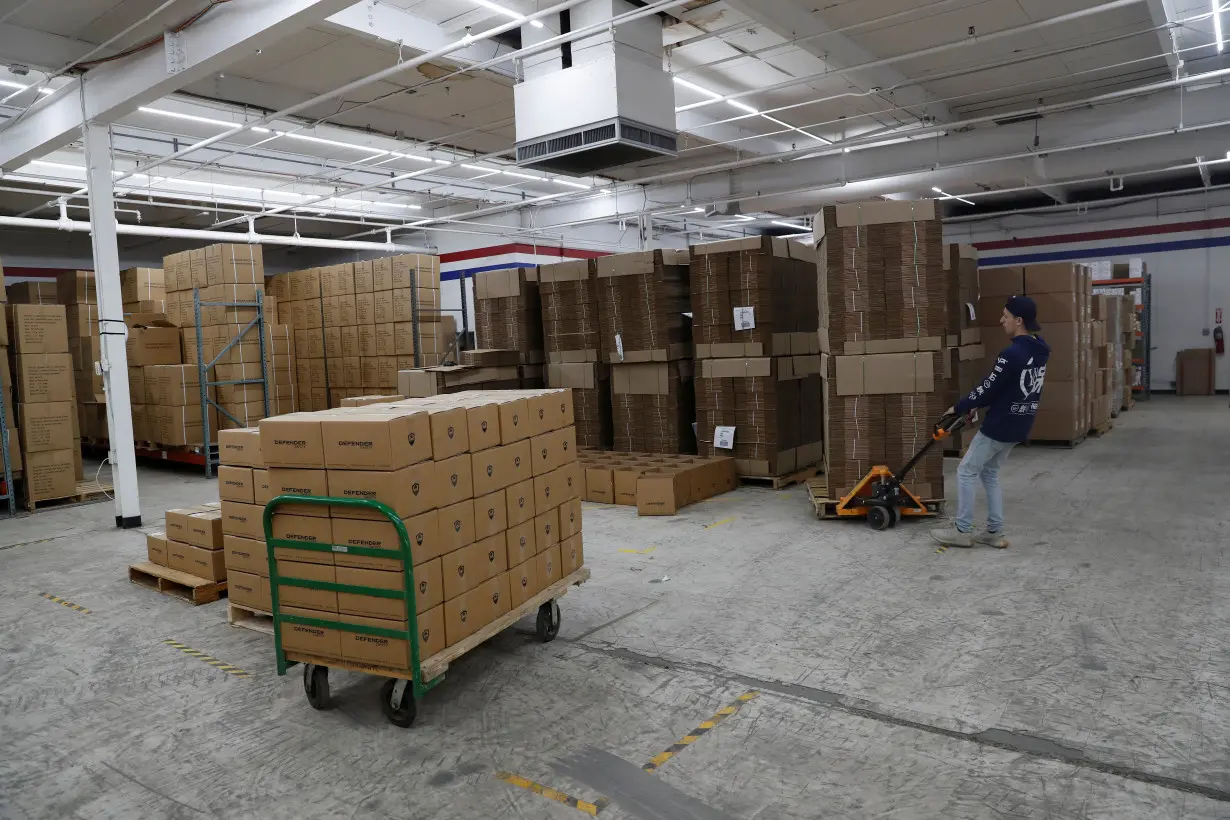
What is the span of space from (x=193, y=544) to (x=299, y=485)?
9.07 ft

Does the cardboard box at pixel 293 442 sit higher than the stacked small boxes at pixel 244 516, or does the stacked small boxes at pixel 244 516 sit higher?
the cardboard box at pixel 293 442

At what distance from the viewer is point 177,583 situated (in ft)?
18.4

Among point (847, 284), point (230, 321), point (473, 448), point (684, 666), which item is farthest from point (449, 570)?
point (230, 321)

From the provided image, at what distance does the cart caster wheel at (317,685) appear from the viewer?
362cm

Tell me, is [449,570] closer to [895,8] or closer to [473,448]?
[473,448]

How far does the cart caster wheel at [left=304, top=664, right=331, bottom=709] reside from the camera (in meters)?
3.62

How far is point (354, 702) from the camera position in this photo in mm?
3721

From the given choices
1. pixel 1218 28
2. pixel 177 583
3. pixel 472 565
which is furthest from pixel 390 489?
pixel 1218 28

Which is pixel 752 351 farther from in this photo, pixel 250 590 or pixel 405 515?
pixel 405 515

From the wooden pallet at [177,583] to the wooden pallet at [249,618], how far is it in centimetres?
68

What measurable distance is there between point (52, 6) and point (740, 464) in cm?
736

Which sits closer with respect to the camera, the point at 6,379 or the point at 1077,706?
the point at 1077,706

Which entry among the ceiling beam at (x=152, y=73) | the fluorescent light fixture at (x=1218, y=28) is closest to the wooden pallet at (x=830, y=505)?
the ceiling beam at (x=152, y=73)

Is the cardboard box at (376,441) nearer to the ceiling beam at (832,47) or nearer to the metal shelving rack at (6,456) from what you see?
the ceiling beam at (832,47)
